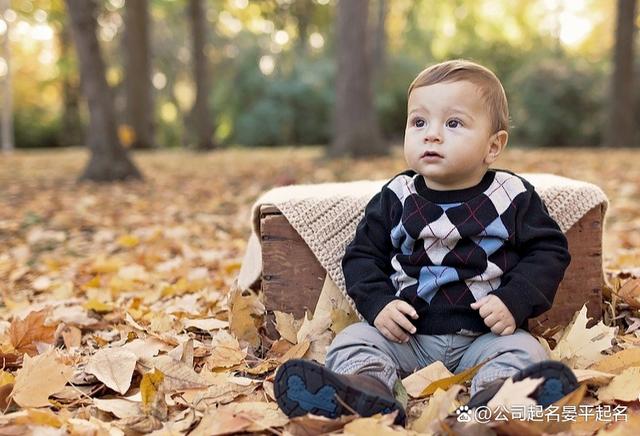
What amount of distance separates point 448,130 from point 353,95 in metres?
6.74

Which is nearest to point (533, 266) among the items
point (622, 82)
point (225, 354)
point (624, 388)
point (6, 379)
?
point (624, 388)

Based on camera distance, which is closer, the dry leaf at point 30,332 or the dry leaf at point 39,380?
the dry leaf at point 39,380

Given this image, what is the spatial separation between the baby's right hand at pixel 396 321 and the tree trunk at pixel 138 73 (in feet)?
39.5

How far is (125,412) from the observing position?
1.76 m

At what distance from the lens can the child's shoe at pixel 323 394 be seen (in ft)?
5.32

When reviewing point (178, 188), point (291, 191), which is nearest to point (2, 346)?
point (291, 191)

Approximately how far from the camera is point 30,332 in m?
2.40

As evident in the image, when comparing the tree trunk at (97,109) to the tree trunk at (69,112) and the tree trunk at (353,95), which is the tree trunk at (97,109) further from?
the tree trunk at (69,112)

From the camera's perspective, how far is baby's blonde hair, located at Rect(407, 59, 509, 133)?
6.34ft

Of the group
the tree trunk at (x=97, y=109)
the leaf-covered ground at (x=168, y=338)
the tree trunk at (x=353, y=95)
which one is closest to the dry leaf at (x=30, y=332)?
the leaf-covered ground at (x=168, y=338)

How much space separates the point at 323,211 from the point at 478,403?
900 millimetres

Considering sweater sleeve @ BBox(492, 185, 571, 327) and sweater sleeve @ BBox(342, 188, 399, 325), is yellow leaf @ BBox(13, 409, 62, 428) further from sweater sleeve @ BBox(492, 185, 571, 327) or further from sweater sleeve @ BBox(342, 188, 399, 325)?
sweater sleeve @ BBox(492, 185, 571, 327)

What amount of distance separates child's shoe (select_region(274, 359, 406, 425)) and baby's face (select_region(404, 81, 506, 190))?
63cm

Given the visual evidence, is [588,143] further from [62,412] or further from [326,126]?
[62,412]
